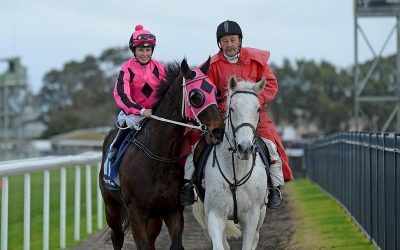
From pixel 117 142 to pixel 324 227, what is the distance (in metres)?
5.14

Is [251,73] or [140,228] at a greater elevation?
[251,73]

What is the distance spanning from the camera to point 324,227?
13391mm

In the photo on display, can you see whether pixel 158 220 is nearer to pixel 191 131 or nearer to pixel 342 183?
pixel 191 131

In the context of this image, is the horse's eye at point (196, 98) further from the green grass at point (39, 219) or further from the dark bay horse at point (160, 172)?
the green grass at point (39, 219)

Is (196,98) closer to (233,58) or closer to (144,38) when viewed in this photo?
(233,58)

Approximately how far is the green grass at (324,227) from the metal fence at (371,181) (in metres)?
0.16

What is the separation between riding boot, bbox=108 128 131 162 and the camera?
9.11 meters

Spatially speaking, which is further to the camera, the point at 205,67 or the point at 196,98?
the point at 205,67

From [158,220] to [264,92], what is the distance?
1.61m

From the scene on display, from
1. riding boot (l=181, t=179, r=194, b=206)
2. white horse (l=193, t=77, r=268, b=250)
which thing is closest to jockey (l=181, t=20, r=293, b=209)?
riding boot (l=181, t=179, r=194, b=206)

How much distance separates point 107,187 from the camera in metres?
9.39

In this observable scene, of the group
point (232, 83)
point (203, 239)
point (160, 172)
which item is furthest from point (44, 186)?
point (232, 83)

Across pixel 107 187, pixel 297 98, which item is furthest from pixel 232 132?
pixel 297 98

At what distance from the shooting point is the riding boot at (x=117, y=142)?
359 inches
